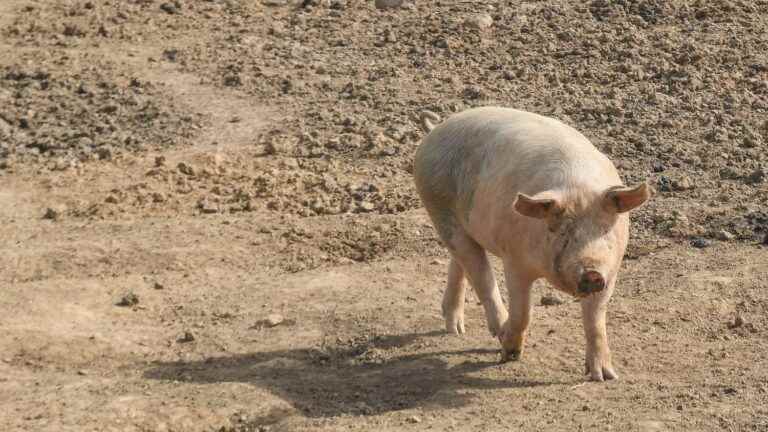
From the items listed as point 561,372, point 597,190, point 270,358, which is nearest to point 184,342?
point 270,358

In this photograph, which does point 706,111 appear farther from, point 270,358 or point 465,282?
point 270,358

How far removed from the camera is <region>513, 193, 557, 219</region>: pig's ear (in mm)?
6402

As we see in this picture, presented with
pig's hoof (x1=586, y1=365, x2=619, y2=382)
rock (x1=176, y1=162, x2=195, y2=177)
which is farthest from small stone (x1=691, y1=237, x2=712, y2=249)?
rock (x1=176, y1=162, x2=195, y2=177)

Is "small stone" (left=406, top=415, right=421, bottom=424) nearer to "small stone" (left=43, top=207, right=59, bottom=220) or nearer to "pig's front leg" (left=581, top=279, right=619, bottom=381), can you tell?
"pig's front leg" (left=581, top=279, right=619, bottom=381)

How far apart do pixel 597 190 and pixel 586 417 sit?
1118mm

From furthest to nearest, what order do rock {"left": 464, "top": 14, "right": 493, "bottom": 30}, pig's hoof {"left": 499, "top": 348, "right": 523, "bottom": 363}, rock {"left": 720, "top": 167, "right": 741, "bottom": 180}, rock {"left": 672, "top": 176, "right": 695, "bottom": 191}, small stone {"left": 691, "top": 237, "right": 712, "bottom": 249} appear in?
rock {"left": 464, "top": 14, "right": 493, "bottom": 30} < rock {"left": 720, "top": 167, "right": 741, "bottom": 180} < rock {"left": 672, "top": 176, "right": 695, "bottom": 191} < small stone {"left": 691, "top": 237, "right": 712, "bottom": 249} < pig's hoof {"left": 499, "top": 348, "right": 523, "bottom": 363}

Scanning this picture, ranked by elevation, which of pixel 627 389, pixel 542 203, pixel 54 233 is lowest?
pixel 54 233

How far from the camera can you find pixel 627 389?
7066mm

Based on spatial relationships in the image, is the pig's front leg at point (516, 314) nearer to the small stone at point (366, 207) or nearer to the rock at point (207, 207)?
the small stone at point (366, 207)

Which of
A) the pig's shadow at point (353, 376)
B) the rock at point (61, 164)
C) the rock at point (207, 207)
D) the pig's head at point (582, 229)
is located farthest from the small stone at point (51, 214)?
the pig's head at point (582, 229)

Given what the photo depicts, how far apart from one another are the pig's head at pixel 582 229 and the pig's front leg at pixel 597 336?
352 mm

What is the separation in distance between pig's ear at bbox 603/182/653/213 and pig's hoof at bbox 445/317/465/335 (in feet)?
5.74

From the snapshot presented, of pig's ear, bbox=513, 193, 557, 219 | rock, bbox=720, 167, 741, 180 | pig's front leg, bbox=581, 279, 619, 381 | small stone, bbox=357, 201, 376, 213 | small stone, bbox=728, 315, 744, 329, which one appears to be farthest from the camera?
rock, bbox=720, 167, 741, 180

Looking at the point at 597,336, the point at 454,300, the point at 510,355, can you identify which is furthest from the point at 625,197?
the point at 454,300
